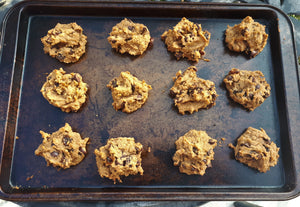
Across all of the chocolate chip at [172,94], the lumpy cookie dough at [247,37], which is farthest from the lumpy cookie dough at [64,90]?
the lumpy cookie dough at [247,37]

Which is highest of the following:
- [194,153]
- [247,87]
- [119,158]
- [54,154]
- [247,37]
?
[247,37]

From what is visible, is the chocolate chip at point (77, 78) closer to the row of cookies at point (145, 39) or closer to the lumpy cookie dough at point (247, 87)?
the row of cookies at point (145, 39)

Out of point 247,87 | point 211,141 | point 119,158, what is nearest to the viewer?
point 119,158

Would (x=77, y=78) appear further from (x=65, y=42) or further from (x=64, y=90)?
(x=65, y=42)

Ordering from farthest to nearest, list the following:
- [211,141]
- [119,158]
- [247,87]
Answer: [247,87] < [211,141] < [119,158]

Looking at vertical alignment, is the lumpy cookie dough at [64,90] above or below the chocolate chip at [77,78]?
below

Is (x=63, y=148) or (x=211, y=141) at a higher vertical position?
(x=211, y=141)

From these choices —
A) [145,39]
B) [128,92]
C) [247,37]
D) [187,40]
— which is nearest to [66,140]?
[128,92]

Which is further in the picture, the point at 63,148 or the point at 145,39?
the point at 145,39
